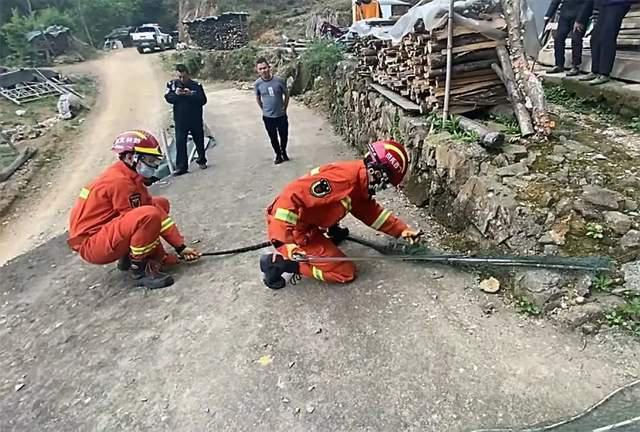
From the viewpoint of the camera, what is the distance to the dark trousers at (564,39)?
6.27 meters

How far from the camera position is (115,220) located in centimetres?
420

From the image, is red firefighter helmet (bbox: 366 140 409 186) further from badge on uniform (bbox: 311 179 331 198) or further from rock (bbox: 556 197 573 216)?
rock (bbox: 556 197 573 216)

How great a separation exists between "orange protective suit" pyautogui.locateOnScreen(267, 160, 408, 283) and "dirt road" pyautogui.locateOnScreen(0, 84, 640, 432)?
18cm

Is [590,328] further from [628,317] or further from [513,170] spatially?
[513,170]

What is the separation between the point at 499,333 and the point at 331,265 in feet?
4.32

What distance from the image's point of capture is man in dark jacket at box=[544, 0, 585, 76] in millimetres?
6246

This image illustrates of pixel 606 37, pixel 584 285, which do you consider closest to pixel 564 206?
pixel 584 285

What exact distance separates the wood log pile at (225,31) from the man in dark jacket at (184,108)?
69.9 feet

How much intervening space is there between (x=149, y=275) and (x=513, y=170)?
3.15 metres

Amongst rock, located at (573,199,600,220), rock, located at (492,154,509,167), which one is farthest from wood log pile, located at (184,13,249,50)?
rock, located at (573,199,600,220)

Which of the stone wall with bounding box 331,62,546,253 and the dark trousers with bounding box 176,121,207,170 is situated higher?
the stone wall with bounding box 331,62,546,253

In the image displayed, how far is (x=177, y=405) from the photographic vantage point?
2996 millimetres

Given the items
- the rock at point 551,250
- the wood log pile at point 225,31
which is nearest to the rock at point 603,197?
the rock at point 551,250

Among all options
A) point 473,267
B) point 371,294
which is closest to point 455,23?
point 473,267
